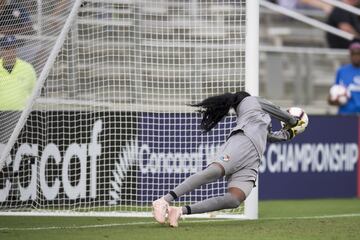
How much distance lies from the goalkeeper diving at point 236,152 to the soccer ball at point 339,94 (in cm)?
580

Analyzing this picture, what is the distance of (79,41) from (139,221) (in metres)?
2.21

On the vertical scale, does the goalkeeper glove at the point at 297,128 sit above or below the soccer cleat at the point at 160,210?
above

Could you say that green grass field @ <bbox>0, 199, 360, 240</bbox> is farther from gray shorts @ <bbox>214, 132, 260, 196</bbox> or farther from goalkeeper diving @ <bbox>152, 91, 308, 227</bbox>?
gray shorts @ <bbox>214, 132, 260, 196</bbox>

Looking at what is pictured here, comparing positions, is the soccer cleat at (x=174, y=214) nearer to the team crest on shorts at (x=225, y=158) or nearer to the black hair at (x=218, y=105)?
the team crest on shorts at (x=225, y=158)

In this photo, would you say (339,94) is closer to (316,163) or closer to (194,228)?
(316,163)

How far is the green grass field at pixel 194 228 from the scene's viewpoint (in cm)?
880

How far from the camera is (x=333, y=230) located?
372 inches

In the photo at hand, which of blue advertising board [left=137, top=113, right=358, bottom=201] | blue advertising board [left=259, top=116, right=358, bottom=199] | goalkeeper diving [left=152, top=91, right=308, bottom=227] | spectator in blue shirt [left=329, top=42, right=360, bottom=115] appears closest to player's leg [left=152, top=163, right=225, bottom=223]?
goalkeeper diving [left=152, top=91, right=308, bottom=227]

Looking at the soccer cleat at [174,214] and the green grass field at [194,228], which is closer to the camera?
the green grass field at [194,228]

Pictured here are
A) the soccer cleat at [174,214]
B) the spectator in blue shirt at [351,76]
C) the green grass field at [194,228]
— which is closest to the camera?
the green grass field at [194,228]

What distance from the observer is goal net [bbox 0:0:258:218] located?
11172 millimetres

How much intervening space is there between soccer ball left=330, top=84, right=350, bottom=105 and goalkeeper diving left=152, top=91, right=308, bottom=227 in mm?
5801

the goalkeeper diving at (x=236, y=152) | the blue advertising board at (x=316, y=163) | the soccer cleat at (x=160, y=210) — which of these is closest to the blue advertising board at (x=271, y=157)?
the blue advertising board at (x=316, y=163)

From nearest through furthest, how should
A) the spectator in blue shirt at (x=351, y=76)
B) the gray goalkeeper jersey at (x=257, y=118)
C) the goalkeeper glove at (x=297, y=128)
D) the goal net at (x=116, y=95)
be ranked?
the gray goalkeeper jersey at (x=257, y=118) < the goalkeeper glove at (x=297, y=128) < the goal net at (x=116, y=95) < the spectator in blue shirt at (x=351, y=76)
